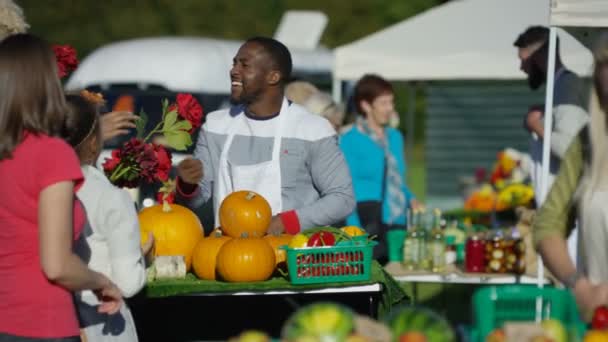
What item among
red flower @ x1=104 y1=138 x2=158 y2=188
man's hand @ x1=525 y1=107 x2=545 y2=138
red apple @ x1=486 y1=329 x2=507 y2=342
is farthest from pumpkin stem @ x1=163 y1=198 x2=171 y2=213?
man's hand @ x1=525 y1=107 x2=545 y2=138

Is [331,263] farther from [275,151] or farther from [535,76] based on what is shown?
[535,76]

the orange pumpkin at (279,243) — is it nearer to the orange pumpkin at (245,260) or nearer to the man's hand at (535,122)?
the orange pumpkin at (245,260)

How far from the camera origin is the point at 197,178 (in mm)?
5219

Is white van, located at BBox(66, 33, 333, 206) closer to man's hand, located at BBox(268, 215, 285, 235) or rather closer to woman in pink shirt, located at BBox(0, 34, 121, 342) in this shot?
man's hand, located at BBox(268, 215, 285, 235)

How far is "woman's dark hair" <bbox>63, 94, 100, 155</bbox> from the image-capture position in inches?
→ 160

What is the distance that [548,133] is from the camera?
652 cm

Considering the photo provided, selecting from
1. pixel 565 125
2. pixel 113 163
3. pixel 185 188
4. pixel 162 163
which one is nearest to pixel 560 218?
pixel 162 163

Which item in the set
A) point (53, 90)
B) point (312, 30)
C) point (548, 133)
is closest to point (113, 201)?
point (53, 90)

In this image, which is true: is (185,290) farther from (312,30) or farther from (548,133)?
(312,30)

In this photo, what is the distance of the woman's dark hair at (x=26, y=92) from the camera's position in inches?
138

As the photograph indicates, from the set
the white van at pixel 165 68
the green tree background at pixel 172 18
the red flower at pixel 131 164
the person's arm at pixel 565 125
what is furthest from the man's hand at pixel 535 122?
the green tree background at pixel 172 18

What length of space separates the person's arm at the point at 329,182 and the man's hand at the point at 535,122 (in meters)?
2.35

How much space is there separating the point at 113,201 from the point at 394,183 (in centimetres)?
500

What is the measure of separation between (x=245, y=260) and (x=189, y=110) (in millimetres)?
811
